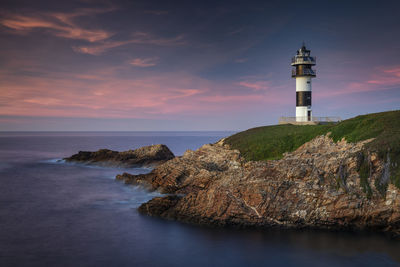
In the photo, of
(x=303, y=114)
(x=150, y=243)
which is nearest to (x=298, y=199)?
(x=150, y=243)

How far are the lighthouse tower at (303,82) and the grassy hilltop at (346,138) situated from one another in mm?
7283

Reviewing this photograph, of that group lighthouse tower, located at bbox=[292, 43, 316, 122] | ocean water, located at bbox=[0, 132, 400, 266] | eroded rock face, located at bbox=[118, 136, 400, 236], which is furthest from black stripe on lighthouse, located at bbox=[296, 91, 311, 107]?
ocean water, located at bbox=[0, 132, 400, 266]

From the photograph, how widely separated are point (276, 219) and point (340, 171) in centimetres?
525

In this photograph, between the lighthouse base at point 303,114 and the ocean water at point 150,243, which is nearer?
the ocean water at point 150,243

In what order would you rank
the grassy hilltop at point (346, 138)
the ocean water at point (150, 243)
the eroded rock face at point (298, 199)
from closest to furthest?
the ocean water at point (150, 243), the eroded rock face at point (298, 199), the grassy hilltop at point (346, 138)

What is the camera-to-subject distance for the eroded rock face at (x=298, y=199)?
Result: 18359mm

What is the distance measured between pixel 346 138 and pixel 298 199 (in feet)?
33.2

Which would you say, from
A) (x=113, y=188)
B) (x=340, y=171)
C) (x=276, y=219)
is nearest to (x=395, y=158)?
(x=340, y=171)

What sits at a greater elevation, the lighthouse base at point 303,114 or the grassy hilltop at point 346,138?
the lighthouse base at point 303,114

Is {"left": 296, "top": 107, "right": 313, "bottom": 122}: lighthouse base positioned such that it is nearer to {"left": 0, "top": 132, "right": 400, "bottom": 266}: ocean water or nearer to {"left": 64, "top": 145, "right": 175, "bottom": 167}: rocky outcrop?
{"left": 64, "top": 145, "right": 175, "bottom": 167}: rocky outcrop

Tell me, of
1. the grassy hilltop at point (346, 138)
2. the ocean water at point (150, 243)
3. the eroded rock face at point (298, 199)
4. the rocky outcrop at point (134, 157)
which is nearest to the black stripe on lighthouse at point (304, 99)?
the grassy hilltop at point (346, 138)

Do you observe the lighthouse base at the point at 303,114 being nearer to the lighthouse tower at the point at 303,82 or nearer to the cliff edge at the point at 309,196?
the lighthouse tower at the point at 303,82

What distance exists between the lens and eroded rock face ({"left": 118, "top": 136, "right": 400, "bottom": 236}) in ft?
60.2

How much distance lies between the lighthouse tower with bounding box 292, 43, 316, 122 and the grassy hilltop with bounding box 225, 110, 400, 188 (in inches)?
287
